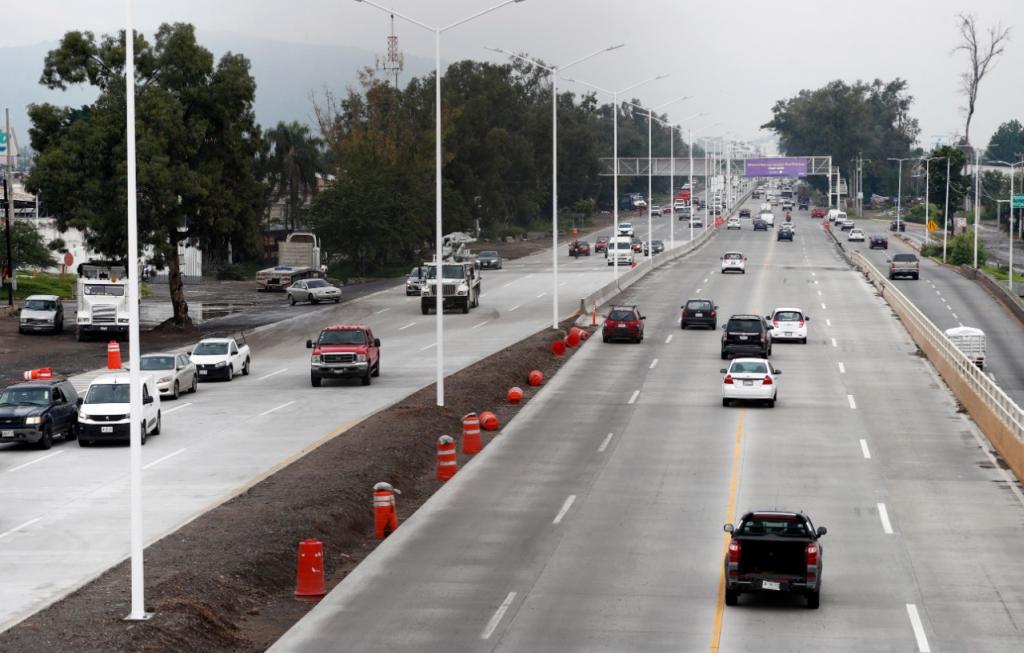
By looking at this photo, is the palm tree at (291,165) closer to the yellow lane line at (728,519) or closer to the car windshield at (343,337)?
the car windshield at (343,337)

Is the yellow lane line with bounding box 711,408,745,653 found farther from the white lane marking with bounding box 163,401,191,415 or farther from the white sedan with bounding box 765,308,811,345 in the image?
the white sedan with bounding box 765,308,811,345

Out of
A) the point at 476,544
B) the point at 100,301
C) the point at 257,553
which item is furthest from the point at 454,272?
the point at 257,553

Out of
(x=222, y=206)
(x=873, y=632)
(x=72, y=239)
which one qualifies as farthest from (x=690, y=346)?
(x=72, y=239)

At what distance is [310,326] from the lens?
71.3 m

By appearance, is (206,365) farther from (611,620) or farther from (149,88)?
(611,620)

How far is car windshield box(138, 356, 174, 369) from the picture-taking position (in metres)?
46.6

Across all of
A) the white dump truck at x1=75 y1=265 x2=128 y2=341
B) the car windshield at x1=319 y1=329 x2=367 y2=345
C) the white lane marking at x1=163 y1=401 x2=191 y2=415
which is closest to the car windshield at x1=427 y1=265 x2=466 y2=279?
the white dump truck at x1=75 y1=265 x2=128 y2=341

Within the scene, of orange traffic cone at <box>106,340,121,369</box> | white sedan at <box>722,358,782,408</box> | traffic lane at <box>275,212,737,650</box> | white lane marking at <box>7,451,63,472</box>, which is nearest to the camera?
traffic lane at <box>275,212,737,650</box>

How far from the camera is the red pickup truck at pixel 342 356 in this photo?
48.9 m

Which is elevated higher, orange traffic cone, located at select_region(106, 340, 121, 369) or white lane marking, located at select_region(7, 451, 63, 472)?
orange traffic cone, located at select_region(106, 340, 121, 369)

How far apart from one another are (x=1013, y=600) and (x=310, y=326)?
51.7 meters

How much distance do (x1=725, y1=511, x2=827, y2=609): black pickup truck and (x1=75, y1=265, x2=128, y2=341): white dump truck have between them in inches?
1867

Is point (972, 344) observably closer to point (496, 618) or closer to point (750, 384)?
point (750, 384)

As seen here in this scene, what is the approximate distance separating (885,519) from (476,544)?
27.7 ft
